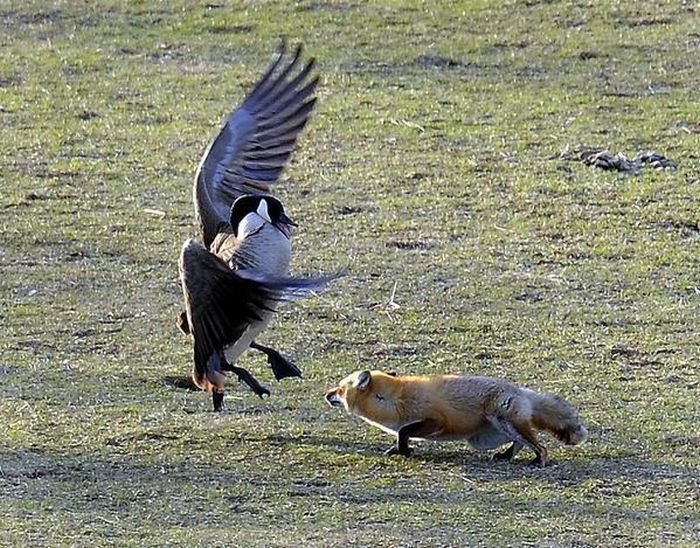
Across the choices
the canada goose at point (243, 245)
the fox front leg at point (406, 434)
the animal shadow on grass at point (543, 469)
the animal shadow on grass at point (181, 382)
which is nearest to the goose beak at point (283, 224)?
A: the canada goose at point (243, 245)

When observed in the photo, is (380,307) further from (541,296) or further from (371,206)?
(371,206)

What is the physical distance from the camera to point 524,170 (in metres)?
12.7

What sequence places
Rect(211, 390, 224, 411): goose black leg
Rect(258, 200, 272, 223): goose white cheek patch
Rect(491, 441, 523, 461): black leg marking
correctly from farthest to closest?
Rect(258, 200, 272, 223): goose white cheek patch < Rect(211, 390, 224, 411): goose black leg < Rect(491, 441, 523, 461): black leg marking

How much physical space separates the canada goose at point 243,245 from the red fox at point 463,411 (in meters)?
0.55

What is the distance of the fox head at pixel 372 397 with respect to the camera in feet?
24.3

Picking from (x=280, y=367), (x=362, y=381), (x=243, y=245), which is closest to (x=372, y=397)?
(x=362, y=381)

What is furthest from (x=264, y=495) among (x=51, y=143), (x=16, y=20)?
(x=16, y=20)

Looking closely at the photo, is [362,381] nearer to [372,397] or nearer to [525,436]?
[372,397]

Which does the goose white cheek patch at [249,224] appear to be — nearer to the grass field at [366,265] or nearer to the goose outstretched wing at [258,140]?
the grass field at [366,265]

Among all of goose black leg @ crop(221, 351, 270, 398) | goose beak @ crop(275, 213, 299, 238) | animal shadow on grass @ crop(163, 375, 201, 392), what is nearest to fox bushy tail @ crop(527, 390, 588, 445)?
goose black leg @ crop(221, 351, 270, 398)

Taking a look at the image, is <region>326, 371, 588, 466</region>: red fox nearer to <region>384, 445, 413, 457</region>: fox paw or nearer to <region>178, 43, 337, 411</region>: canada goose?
<region>384, 445, 413, 457</region>: fox paw

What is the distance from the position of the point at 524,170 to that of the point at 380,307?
10.6 ft

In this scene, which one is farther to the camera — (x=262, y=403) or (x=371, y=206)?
(x=371, y=206)

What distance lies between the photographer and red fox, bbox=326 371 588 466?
7.07 metres
